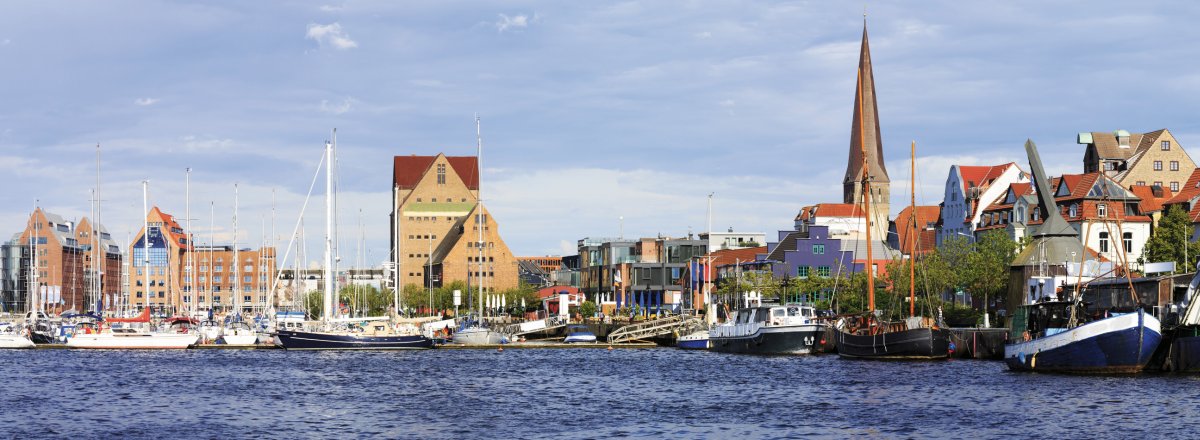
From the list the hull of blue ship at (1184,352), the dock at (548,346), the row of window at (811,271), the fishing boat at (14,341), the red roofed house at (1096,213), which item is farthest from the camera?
the row of window at (811,271)

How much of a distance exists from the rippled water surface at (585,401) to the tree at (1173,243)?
114ft

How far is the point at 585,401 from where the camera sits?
204 ft

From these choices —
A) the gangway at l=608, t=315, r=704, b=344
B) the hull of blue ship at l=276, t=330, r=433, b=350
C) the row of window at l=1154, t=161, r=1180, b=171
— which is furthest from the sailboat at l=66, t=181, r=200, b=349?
the row of window at l=1154, t=161, r=1180, b=171

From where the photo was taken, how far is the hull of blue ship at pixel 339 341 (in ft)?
346

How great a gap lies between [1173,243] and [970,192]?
55.4 m

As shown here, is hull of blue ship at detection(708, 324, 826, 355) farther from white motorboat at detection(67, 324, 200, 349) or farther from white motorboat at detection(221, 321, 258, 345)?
white motorboat at detection(67, 324, 200, 349)

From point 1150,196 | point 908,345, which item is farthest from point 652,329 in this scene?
point 1150,196

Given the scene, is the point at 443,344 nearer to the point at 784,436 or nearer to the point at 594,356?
the point at 594,356

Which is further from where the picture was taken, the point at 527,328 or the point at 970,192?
the point at 970,192

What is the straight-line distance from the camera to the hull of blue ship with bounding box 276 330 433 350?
105562mm

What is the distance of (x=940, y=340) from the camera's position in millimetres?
86438

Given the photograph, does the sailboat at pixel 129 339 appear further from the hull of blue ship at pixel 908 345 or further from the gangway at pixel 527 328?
→ the hull of blue ship at pixel 908 345

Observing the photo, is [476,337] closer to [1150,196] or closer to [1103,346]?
[1103,346]

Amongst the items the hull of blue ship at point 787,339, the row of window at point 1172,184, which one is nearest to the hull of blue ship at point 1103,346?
the hull of blue ship at point 787,339
